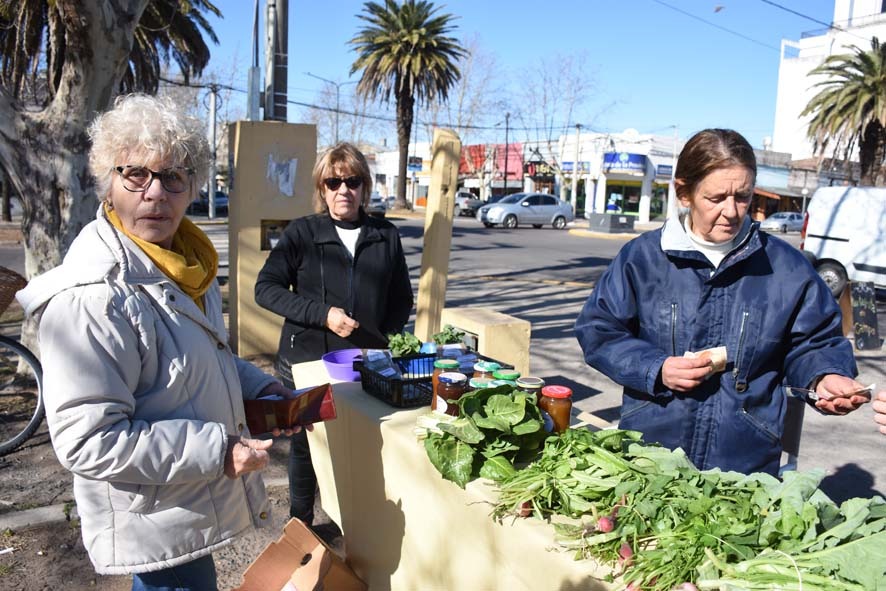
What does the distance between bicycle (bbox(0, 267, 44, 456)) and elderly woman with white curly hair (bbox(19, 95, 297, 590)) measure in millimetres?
2465

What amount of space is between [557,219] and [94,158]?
3118cm

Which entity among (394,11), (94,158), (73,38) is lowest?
(94,158)

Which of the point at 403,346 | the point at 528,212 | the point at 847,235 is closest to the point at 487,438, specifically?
the point at 403,346

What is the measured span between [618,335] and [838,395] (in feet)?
2.30

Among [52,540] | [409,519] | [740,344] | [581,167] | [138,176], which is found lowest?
[52,540]

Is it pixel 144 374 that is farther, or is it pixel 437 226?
pixel 437 226

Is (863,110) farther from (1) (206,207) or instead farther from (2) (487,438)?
(1) (206,207)

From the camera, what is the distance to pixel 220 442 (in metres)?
1.61

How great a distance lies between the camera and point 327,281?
319cm

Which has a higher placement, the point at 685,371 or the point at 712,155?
the point at 712,155

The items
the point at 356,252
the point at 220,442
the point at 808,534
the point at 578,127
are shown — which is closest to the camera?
the point at 808,534

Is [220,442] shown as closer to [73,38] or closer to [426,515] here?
[426,515]

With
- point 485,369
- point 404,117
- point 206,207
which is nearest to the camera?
point 485,369

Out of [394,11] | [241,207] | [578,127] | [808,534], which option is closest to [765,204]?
[578,127]
